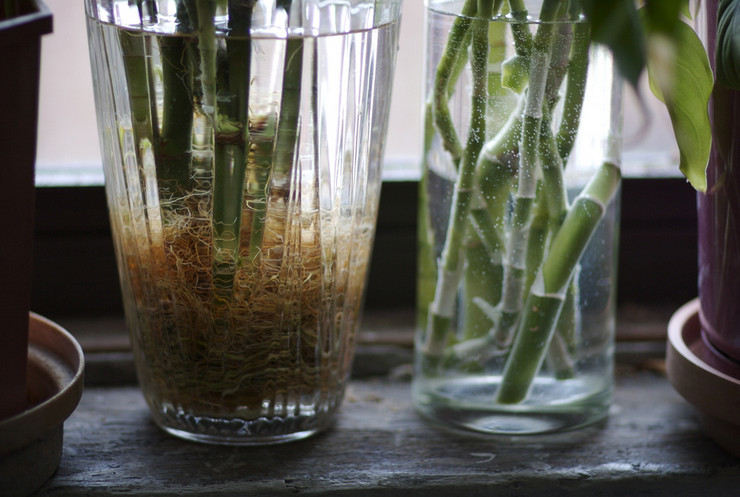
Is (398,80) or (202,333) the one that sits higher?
(398,80)

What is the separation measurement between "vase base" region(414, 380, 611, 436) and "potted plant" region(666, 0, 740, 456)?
65 mm

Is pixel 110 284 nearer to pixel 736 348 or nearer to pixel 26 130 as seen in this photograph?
pixel 26 130

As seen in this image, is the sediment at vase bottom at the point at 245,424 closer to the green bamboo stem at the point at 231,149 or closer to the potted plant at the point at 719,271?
the green bamboo stem at the point at 231,149

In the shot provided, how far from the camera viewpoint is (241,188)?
19.7 inches

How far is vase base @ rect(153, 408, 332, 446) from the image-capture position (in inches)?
22.4

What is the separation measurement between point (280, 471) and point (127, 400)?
172 millimetres

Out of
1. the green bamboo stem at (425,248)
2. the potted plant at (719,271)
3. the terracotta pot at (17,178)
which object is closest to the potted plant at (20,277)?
the terracotta pot at (17,178)

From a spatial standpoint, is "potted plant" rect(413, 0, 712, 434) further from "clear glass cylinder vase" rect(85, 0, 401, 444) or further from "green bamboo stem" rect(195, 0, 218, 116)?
"green bamboo stem" rect(195, 0, 218, 116)

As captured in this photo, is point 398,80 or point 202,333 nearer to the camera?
point 202,333

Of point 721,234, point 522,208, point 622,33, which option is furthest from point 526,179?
point 622,33

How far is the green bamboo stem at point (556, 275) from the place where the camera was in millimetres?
570

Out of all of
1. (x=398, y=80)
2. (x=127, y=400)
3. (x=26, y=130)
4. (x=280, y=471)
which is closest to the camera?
(x=26, y=130)

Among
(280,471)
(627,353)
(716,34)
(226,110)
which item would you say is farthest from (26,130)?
(627,353)

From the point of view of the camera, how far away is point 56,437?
527mm
